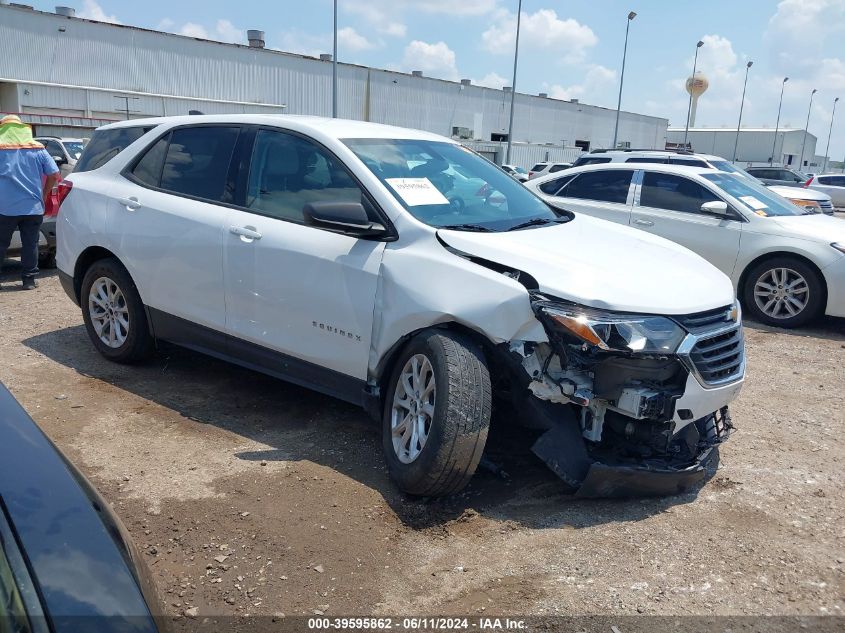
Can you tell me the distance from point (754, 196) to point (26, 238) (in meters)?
8.32

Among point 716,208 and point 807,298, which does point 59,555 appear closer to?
point 807,298

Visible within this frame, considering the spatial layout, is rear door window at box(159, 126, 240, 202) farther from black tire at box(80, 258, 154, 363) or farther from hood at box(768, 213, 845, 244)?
hood at box(768, 213, 845, 244)

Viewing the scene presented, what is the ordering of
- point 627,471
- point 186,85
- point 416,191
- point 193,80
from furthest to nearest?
point 193,80 → point 186,85 → point 416,191 → point 627,471

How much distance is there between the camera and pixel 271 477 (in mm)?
3881

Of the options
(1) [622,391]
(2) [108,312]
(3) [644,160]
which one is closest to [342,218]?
(1) [622,391]

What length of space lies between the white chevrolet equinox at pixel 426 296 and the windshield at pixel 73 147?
12.6 meters

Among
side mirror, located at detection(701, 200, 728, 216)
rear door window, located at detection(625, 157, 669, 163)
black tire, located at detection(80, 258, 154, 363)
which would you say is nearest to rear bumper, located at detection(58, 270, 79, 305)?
black tire, located at detection(80, 258, 154, 363)

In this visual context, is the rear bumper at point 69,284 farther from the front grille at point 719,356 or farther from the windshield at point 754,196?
the windshield at point 754,196

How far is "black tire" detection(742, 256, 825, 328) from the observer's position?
24.4ft

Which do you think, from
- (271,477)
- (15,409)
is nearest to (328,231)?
(271,477)

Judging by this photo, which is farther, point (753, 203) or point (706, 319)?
point (753, 203)

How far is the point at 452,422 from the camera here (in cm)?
337

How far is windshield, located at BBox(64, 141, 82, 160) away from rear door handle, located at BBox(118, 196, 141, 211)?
12.5 meters

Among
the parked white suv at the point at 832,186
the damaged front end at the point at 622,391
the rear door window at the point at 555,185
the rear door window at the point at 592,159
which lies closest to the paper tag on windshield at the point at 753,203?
the rear door window at the point at 555,185
